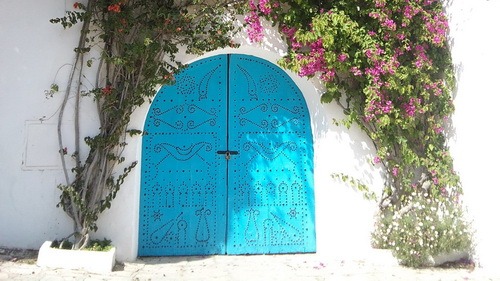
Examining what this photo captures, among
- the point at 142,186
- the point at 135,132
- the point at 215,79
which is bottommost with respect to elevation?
the point at 142,186

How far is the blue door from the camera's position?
13.0 feet

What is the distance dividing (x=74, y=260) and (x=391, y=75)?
325 centimetres

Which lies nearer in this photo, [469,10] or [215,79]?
[469,10]

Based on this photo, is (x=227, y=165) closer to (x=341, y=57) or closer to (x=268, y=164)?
(x=268, y=164)

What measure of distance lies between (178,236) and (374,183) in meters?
2.06

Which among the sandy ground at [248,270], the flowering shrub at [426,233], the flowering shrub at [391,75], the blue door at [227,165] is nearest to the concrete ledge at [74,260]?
the sandy ground at [248,270]

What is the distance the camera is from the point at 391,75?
3646mm

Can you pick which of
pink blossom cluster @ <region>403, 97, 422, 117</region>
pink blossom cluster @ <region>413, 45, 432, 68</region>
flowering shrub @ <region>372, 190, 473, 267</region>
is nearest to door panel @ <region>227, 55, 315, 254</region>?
flowering shrub @ <region>372, 190, 473, 267</region>

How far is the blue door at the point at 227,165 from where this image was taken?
13.0 feet

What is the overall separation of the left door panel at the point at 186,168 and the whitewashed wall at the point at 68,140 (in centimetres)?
19

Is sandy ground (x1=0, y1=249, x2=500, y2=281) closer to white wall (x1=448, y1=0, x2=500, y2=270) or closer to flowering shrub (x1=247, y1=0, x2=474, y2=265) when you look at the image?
flowering shrub (x1=247, y1=0, x2=474, y2=265)

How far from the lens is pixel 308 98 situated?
4195 millimetres

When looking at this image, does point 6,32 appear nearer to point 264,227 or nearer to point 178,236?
point 178,236

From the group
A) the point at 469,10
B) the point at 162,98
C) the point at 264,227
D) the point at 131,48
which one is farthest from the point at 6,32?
the point at 469,10
